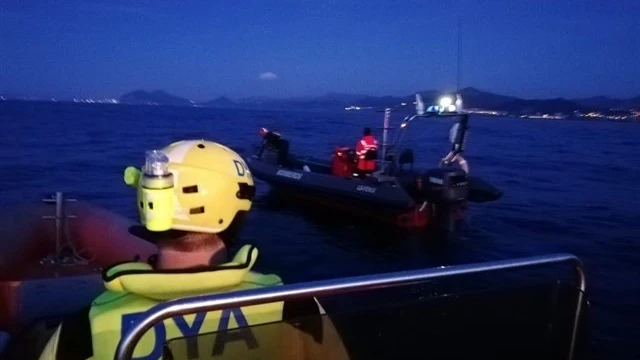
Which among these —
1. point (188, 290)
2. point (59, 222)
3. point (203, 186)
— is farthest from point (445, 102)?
point (188, 290)

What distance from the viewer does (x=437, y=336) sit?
1.90 meters

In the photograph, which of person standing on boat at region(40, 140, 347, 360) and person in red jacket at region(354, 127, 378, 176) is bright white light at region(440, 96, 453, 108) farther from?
person standing on boat at region(40, 140, 347, 360)

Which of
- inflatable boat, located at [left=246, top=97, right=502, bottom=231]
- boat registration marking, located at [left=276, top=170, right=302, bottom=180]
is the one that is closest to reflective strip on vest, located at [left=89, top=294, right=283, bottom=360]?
inflatable boat, located at [left=246, top=97, right=502, bottom=231]

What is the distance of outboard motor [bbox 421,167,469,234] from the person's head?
7.37m

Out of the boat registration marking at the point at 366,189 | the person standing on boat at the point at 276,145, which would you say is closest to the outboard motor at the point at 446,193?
the boat registration marking at the point at 366,189

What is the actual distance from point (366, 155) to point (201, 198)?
357 inches

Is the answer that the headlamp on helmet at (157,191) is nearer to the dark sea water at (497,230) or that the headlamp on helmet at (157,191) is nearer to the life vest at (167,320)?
the life vest at (167,320)

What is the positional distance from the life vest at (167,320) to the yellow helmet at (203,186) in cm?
19

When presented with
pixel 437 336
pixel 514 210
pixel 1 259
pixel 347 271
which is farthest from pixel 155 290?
pixel 514 210

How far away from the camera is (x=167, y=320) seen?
1627 mm

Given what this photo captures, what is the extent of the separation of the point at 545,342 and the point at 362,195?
835 cm

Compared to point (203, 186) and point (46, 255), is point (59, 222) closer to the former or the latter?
point (46, 255)

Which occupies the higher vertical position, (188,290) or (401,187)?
(188,290)

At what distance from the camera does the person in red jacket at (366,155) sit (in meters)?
10.8
